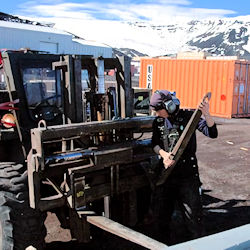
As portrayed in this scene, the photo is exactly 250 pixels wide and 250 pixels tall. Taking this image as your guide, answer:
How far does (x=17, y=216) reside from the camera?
11.6ft

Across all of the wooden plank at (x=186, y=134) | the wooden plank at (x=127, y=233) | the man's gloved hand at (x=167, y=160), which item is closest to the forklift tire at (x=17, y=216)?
the wooden plank at (x=127, y=233)

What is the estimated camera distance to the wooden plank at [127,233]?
294 centimetres

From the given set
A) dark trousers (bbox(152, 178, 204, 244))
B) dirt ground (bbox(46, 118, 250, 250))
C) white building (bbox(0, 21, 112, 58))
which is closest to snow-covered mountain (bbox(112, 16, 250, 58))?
white building (bbox(0, 21, 112, 58))

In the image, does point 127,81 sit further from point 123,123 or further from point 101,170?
point 101,170

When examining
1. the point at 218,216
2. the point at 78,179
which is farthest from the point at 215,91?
the point at 78,179

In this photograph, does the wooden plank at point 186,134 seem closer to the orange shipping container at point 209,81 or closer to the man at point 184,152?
the man at point 184,152

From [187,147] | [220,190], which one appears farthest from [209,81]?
[187,147]

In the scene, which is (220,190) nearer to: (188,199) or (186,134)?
(188,199)

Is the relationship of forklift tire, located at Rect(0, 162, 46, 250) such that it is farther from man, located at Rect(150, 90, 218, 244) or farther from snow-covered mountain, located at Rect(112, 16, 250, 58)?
snow-covered mountain, located at Rect(112, 16, 250, 58)

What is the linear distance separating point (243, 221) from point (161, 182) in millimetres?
1963

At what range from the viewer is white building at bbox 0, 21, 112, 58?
21156 mm

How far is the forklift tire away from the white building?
18497 millimetres

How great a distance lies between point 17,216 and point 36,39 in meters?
20.4

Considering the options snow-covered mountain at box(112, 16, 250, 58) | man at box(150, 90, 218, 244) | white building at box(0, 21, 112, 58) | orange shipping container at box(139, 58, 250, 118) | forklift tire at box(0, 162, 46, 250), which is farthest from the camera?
snow-covered mountain at box(112, 16, 250, 58)
